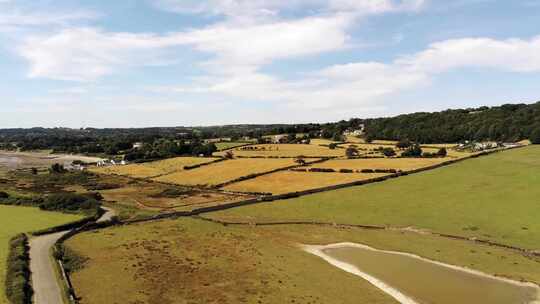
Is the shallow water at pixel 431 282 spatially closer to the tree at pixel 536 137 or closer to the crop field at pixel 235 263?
the crop field at pixel 235 263

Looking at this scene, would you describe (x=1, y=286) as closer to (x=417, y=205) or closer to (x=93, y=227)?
(x=93, y=227)

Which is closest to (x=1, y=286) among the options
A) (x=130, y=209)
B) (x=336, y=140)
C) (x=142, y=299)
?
(x=142, y=299)

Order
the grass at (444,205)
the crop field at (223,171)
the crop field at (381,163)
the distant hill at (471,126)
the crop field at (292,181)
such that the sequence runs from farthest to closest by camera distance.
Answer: the distant hill at (471,126) → the crop field at (223,171) → the crop field at (381,163) → the crop field at (292,181) → the grass at (444,205)

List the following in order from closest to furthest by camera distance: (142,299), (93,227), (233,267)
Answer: (142,299)
(233,267)
(93,227)

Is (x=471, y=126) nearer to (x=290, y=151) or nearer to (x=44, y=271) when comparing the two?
(x=290, y=151)

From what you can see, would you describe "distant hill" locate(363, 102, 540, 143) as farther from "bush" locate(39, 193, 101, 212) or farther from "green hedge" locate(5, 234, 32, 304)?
"green hedge" locate(5, 234, 32, 304)

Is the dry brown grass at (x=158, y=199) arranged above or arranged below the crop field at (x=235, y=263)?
above

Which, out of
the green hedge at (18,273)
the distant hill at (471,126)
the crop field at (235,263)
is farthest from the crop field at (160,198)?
the distant hill at (471,126)

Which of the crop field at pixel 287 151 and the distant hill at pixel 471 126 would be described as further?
the distant hill at pixel 471 126
